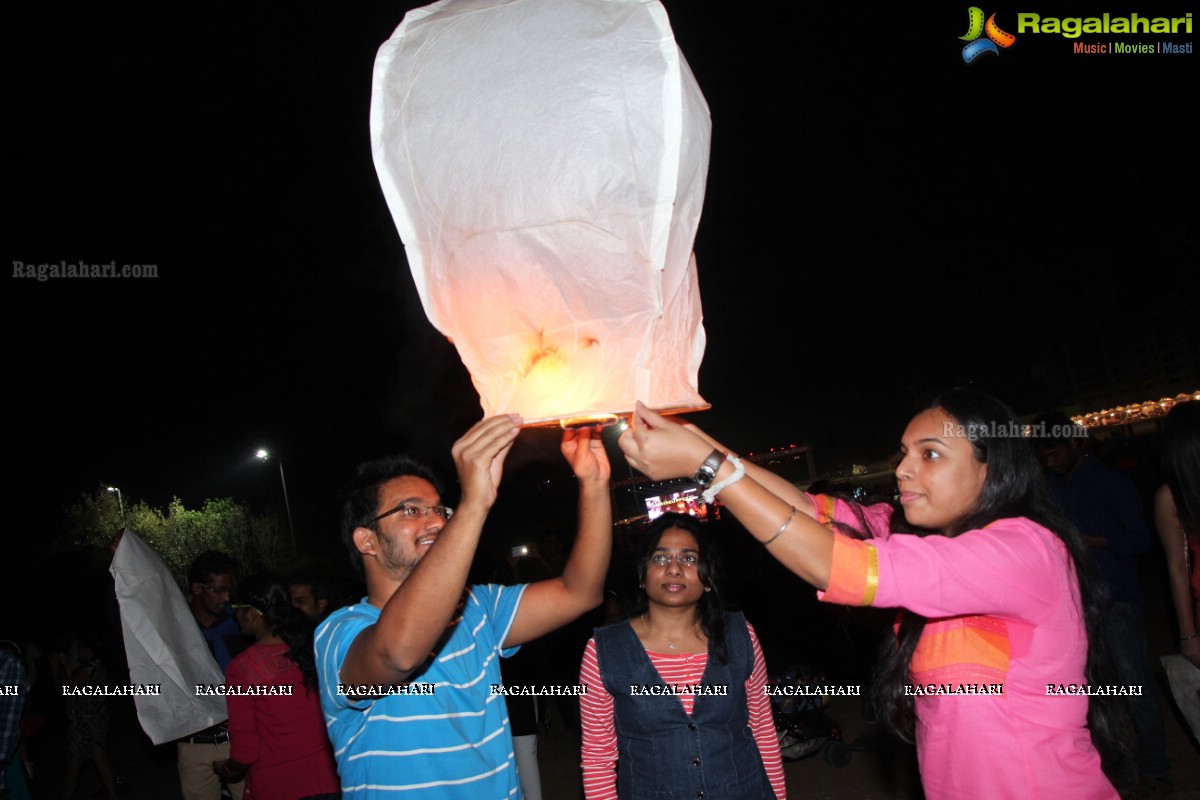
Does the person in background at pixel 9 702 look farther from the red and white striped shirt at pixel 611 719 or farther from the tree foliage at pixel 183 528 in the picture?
the tree foliage at pixel 183 528

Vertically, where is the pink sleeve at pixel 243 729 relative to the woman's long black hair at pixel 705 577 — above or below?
below

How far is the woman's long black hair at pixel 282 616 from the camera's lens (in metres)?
4.05

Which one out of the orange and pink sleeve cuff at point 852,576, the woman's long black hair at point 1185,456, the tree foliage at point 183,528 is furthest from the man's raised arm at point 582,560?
the tree foliage at point 183,528

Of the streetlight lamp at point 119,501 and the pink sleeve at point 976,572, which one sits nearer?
the pink sleeve at point 976,572

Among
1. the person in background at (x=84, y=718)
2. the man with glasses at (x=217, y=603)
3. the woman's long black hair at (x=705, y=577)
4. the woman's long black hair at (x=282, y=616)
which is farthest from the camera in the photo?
the person in background at (x=84, y=718)

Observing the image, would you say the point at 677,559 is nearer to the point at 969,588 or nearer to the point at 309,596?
the point at 969,588

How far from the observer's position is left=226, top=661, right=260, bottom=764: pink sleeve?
385cm

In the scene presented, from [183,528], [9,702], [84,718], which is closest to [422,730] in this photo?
[9,702]

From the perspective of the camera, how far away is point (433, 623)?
1.77m

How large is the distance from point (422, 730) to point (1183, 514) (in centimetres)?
339

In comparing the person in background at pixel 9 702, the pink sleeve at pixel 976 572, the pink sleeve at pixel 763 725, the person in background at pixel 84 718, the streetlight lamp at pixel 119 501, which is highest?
the streetlight lamp at pixel 119 501

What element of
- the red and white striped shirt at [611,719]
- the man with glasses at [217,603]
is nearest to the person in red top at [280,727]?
the man with glasses at [217,603]

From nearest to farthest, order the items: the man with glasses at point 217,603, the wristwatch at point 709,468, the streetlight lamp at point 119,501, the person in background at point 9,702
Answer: the wristwatch at point 709,468, the person in background at point 9,702, the man with glasses at point 217,603, the streetlight lamp at point 119,501

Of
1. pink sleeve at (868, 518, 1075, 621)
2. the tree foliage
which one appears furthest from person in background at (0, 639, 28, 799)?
the tree foliage
